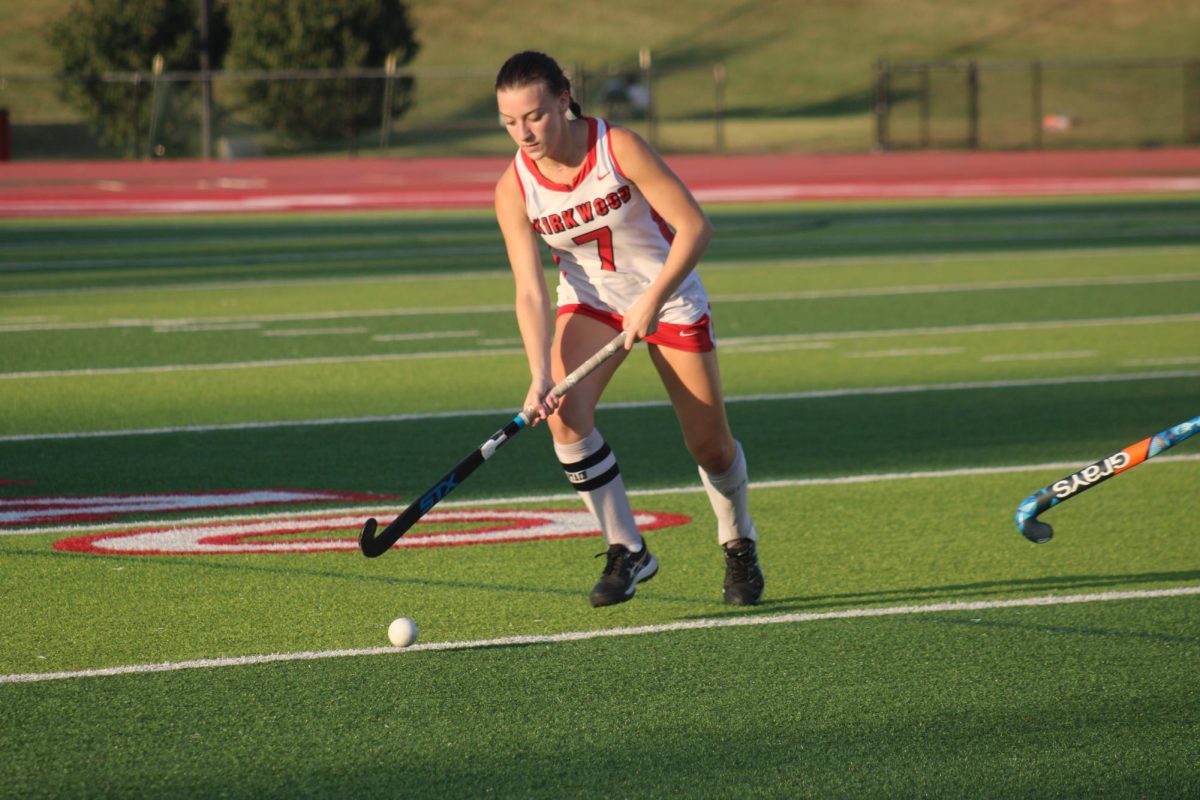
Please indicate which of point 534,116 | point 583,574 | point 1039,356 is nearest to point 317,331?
A: point 1039,356

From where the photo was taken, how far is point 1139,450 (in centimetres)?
476

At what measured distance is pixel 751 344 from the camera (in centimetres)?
1318

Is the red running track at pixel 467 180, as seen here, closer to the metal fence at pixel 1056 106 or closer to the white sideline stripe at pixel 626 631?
the metal fence at pixel 1056 106

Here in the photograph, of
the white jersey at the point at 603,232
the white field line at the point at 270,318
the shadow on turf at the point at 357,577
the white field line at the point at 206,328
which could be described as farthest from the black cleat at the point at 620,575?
the white field line at the point at 270,318

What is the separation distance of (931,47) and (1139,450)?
71079 mm

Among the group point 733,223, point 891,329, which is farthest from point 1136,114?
point 891,329

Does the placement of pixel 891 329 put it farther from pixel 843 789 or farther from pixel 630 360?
pixel 843 789

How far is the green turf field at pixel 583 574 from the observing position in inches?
182

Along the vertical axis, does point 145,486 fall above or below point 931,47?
below

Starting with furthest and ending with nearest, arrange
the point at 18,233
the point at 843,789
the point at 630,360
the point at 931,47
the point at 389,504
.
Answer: the point at 931,47 < the point at 18,233 < the point at 630,360 < the point at 389,504 < the point at 843,789

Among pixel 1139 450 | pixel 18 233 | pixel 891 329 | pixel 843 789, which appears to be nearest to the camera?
pixel 843 789

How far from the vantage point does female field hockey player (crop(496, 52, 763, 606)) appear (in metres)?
5.64

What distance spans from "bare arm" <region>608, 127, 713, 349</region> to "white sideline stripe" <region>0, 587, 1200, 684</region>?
0.96 metres

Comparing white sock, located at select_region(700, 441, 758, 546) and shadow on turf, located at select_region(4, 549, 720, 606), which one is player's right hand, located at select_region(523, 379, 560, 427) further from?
shadow on turf, located at select_region(4, 549, 720, 606)
